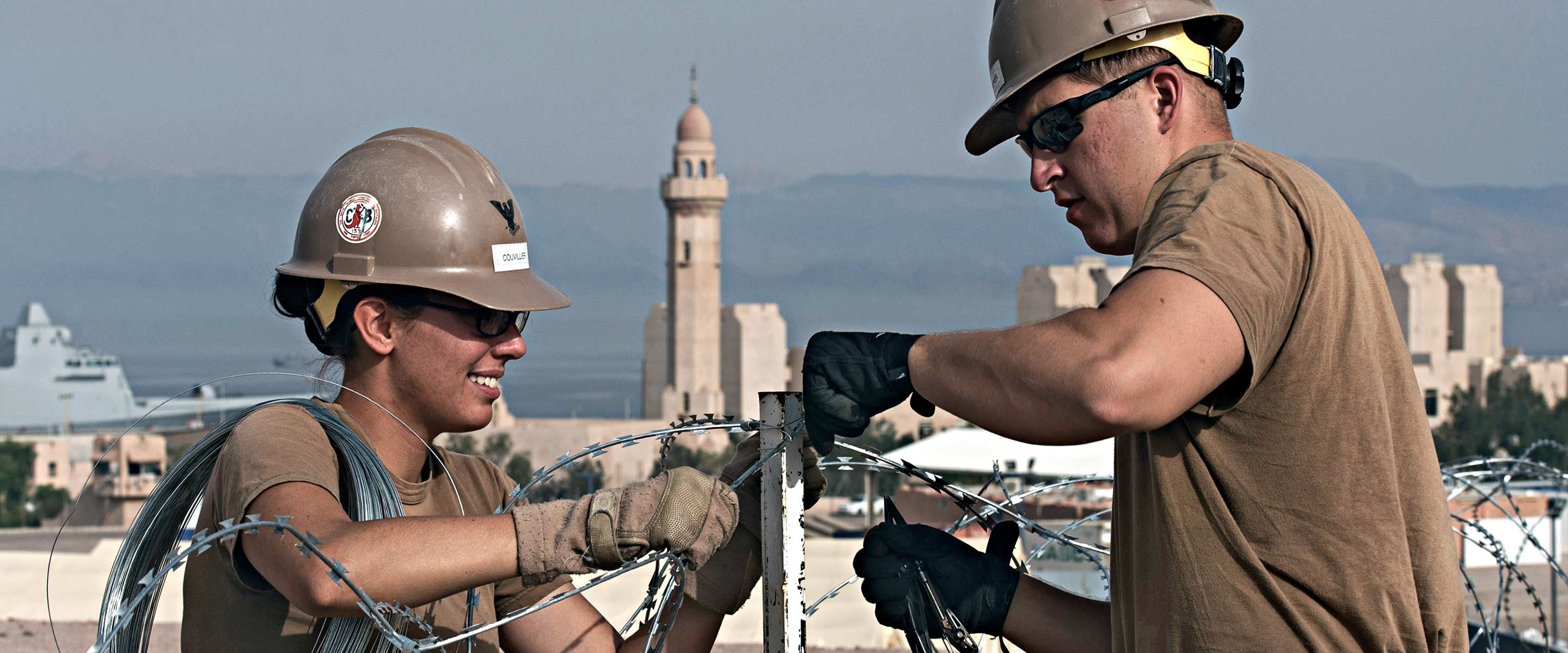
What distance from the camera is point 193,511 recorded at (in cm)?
342

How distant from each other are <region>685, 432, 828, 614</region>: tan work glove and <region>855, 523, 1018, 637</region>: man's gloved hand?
180 millimetres

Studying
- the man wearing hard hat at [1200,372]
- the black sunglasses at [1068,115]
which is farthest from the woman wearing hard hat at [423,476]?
the black sunglasses at [1068,115]

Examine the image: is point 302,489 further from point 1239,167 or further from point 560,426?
point 560,426

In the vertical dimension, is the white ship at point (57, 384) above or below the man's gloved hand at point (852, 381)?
below

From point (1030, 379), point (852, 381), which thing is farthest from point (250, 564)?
point (1030, 379)

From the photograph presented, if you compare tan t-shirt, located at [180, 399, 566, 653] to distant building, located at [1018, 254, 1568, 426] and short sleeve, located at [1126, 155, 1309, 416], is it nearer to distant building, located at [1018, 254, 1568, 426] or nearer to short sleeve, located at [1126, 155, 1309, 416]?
short sleeve, located at [1126, 155, 1309, 416]

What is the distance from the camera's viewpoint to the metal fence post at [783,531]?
2922 millimetres

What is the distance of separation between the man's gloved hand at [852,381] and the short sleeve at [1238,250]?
42cm

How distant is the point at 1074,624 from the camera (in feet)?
10.7

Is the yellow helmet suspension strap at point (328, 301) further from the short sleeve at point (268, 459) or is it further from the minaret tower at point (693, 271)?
the minaret tower at point (693, 271)

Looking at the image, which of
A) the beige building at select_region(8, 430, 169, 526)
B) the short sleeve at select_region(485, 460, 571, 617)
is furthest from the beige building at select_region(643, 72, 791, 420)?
the short sleeve at select_region(485, 460, 571, 617)

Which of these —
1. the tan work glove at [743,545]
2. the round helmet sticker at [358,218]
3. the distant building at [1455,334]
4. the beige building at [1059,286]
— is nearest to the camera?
the tan work glove at [743,545]

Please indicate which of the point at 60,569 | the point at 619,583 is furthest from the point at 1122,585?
the point at 60,569

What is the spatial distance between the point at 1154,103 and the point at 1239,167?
0.35 meters
